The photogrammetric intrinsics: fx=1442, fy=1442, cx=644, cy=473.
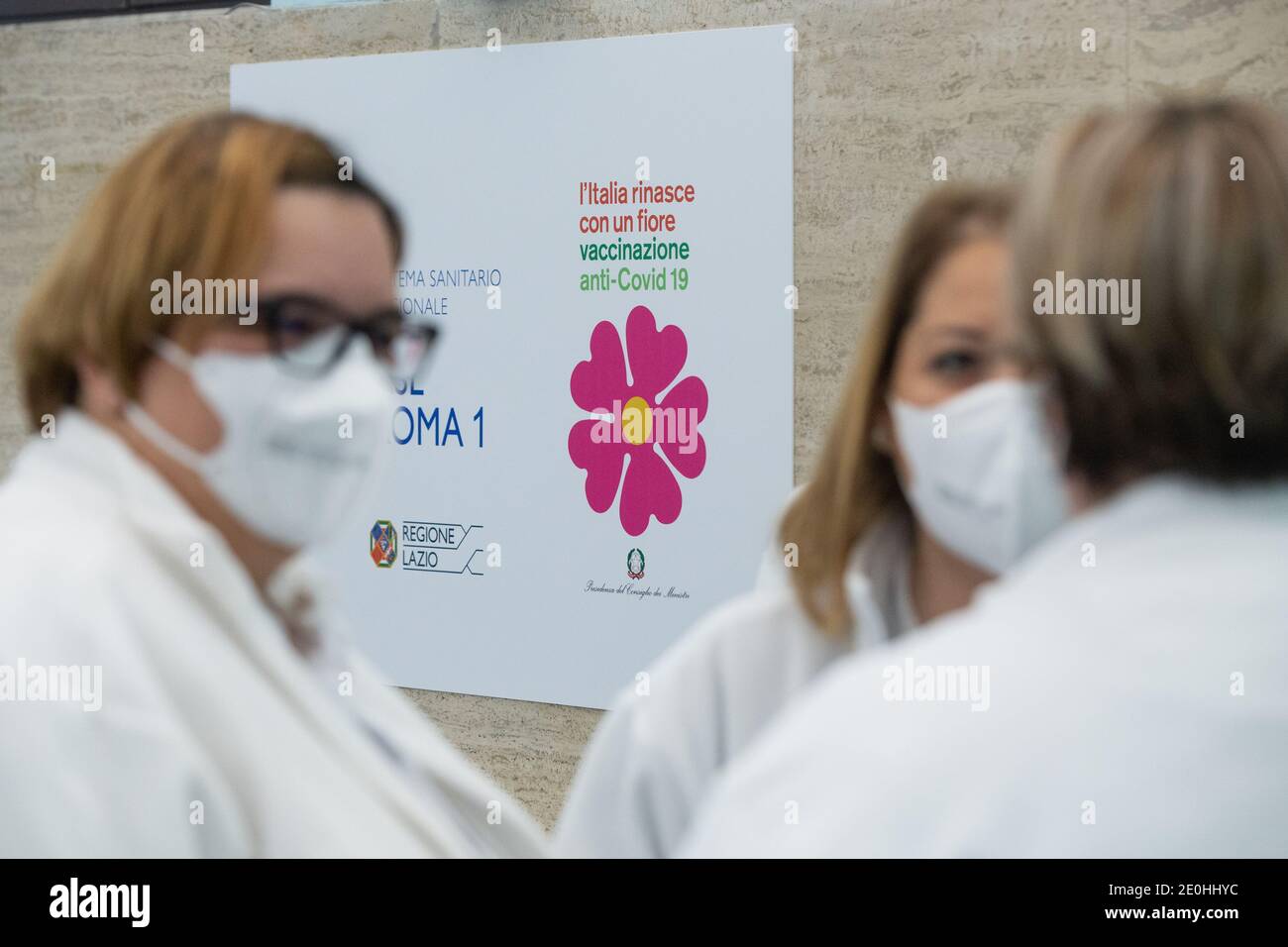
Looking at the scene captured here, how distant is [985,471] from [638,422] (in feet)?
9.16

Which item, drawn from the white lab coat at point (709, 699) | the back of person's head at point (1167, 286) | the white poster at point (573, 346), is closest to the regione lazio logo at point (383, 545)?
the white poster at point (573, 346)

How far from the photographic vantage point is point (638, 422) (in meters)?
3.98

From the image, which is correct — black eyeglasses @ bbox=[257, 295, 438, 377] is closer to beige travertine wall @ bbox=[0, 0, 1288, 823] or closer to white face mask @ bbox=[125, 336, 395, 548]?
white face mask @ bbox=[125, 336, 395, 548]

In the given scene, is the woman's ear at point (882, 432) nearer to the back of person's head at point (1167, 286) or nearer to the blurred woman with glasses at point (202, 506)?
the back of person's head at point (1167, 286)

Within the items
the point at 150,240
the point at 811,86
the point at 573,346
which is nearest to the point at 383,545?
the point at 573,346

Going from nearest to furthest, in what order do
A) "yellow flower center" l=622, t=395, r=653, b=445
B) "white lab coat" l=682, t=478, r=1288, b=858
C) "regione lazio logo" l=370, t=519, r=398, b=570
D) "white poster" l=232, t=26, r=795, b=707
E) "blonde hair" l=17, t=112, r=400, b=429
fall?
"white lab coat" l=682, t=478, r=1288, b=858, "blonde hair" l=17, t=112, r=400, b=429, "white poster" l=232, t=26, r=795, b=707, "yellow flower center" l=622, t=395, r=653, b=445, "regione lazio logo" l=370, t=519, r=398, b=570

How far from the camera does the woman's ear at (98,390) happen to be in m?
1.15

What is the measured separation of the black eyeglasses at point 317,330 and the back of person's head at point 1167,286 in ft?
1.67

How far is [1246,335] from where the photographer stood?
99cm

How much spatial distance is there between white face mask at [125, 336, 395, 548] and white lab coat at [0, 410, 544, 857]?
4 centimetres

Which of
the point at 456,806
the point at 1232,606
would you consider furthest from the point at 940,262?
the point at 456,806

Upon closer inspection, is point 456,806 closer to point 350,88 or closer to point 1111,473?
point 1111,473

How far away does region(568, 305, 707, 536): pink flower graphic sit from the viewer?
388cm

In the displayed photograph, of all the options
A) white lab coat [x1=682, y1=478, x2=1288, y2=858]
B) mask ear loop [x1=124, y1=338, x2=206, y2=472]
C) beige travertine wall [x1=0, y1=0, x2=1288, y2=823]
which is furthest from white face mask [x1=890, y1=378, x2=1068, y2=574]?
beige travertine wall [x1=0, y1=0, x2=1288, y2=823]
